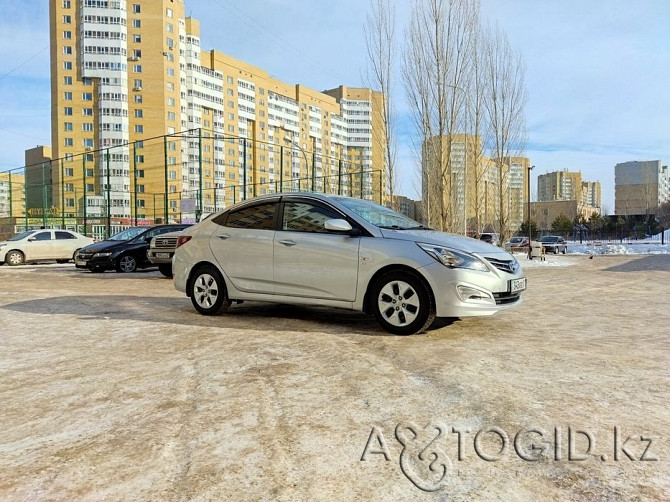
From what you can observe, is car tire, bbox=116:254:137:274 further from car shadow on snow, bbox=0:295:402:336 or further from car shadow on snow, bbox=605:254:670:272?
car shadow on snow, bbox=605:254:670:272

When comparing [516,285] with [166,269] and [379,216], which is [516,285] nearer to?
[379,216]

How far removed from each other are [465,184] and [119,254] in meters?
15.6

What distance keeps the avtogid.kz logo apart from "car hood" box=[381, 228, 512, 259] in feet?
8.90

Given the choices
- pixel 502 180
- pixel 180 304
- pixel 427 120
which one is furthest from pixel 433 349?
pixel 502 180

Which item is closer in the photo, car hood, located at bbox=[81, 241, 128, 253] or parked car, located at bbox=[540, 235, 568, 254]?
car hood, located at bbox=[81, 241, 128, 253]

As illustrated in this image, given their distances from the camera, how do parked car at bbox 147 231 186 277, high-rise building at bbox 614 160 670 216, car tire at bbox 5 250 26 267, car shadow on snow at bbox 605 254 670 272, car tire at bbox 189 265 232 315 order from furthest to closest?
high-rise building at bbox 614 160 670 216
car tire at bbox 5 250 26 267
car shadow on snow at bbox 605 254 670 272
parked car at bbox 147 231 186 277
car tire at bbox 189 265 232 315

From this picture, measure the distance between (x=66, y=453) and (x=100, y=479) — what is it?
1.35 ft

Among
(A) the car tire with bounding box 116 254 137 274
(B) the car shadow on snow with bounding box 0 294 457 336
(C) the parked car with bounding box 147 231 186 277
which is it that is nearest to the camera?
(B) the car shadow on snow with bounding box 0 294 457 336

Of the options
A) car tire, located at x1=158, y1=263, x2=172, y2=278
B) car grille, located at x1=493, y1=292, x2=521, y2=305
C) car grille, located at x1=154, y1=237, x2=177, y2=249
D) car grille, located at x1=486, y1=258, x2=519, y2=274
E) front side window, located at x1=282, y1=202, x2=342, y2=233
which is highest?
front side window, located at x1=282, y1=202, x2=342, y2=233

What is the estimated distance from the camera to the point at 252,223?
6355 mm

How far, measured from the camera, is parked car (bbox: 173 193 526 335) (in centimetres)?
511

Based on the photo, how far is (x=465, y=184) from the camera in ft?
76.9

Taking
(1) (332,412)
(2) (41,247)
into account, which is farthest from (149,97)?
(1) (332,412)

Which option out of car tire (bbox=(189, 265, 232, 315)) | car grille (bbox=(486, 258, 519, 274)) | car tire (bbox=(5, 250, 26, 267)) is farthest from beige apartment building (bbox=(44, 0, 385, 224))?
car grille (bbox=(486, 258, 519, 274))
